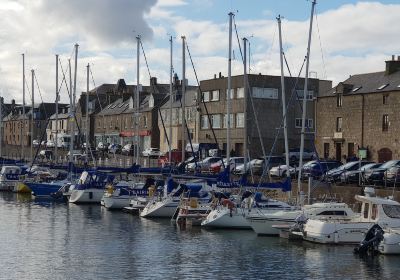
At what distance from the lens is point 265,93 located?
270 ft

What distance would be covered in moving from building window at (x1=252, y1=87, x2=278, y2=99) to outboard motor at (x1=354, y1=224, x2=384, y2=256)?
49.1 meters

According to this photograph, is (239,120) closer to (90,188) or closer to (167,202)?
(90,188)

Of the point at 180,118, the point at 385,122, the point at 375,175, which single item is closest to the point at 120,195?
the point at 375,175

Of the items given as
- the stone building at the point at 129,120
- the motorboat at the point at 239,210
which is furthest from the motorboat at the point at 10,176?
the motorboat at the point at 239,210

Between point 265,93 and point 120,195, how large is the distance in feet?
106

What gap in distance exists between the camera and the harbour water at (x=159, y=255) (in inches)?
1141

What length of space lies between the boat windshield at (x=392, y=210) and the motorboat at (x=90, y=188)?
28.2 m

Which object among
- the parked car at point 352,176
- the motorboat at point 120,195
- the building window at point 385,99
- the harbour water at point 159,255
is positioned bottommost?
the harbour water at point 159,255

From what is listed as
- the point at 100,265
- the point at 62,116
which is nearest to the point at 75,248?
the point at 100,265

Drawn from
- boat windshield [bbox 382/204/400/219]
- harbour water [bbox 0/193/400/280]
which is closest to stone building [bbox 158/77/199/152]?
harbour water [bbox 0/193/400/280]

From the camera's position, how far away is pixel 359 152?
66.5 meters

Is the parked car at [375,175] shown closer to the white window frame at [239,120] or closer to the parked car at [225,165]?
the parked car at [225,165]

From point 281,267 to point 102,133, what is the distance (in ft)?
292

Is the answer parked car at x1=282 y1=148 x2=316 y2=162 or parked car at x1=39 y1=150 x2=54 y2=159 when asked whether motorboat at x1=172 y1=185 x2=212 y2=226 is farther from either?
parked car at x1=39 y1=150 x2=54 y2=159
